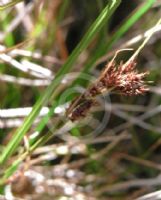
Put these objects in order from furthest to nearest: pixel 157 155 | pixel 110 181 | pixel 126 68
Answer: pixel 157 155
pixel 110 181
pixel 126 68

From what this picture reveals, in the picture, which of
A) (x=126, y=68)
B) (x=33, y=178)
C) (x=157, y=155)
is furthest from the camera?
(x=157, y=155)

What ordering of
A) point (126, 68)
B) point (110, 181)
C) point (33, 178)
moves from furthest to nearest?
point (110, 181), point (33, 178), point (126, 68)

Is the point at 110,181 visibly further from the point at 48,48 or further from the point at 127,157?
the point at 48,48

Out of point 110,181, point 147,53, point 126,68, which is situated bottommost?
point 110,181

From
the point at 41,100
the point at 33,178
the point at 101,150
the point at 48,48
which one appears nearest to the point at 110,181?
the point at 101,150

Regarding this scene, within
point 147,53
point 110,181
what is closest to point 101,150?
point 110,181

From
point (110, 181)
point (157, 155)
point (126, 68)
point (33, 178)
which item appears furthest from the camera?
point (157, 155)

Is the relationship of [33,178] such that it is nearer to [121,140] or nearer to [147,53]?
[121,140]

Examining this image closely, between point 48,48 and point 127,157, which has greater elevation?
point 48,48

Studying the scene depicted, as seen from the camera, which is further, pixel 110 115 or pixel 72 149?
pixel 110 115
